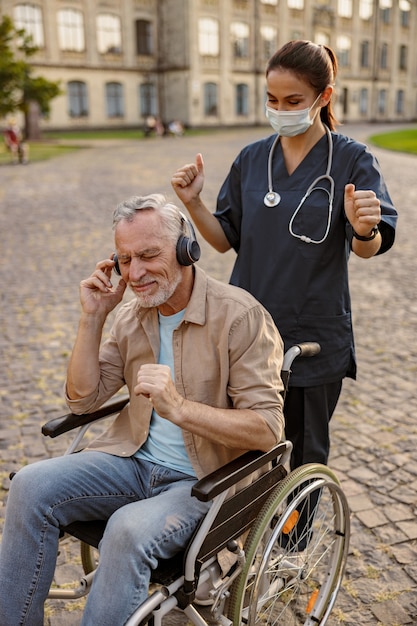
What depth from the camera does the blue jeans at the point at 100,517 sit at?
6.66 ft

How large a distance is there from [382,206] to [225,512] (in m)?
1.34

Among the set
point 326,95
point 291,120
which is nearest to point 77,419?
point 291,120

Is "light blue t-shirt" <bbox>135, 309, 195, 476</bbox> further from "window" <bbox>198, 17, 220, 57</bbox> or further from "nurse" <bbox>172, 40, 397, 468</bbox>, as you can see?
"window" <bbox>198, 17, 220, 57</bbox>

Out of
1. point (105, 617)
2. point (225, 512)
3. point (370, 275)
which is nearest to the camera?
point (105, 617)

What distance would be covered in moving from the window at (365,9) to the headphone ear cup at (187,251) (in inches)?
2254

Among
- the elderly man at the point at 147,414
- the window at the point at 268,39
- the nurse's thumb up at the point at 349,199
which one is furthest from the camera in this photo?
the window at the point at 268,39

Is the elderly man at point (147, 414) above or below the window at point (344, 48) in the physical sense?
below

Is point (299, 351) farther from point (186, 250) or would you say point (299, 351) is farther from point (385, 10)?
point (385, 10)

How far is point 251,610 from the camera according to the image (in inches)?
88.4

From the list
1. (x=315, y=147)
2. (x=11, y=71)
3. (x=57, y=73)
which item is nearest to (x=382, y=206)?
(x=315, y=147)

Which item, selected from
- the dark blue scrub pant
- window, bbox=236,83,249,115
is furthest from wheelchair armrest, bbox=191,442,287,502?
window, bbox=236,83,249,115

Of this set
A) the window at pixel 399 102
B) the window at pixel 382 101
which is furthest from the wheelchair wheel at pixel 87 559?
the window at pixel 399 102

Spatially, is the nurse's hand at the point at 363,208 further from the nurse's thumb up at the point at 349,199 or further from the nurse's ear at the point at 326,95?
the nurse's ear at the point at 326,95

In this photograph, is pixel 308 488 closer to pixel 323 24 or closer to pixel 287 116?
Result: pixel 287 116
